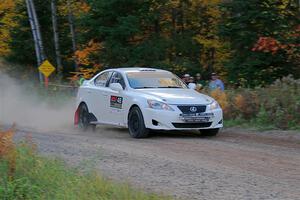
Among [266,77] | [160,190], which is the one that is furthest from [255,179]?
[266,77]

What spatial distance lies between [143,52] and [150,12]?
3.27 m

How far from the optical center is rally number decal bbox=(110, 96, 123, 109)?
1463 centimetres

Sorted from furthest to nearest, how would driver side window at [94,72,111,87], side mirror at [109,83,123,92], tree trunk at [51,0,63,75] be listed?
1. tree trunk at [51,0,63,75]
2. driver side window at [94,72,111,87]
3. side mirror at [109,83,123,92]

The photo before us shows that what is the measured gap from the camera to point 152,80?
591 inches

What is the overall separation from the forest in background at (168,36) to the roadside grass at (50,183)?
1657 centimetres

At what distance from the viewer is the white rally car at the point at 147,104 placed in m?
13.6

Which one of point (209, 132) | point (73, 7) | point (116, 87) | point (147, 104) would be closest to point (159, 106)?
point (147, 104)

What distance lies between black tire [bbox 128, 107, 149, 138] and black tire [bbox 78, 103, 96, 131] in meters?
2.48

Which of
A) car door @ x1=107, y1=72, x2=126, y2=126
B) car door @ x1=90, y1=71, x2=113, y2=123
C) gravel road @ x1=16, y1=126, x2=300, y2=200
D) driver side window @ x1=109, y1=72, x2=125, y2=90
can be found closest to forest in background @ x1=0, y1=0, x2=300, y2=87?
car door @ x1=90, y1=71, x2=113, y2=123

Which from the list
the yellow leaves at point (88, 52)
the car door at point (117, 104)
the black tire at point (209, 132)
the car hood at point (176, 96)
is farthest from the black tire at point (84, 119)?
the yellow leaves at point (88, 52)

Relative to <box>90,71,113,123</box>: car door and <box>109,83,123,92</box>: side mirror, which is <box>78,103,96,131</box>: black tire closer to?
<box>90,71,113,123</box>: car door

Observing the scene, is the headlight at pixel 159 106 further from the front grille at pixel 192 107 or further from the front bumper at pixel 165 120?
the front grille at pixel 192 107

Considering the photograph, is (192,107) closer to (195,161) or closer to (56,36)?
(195,161)

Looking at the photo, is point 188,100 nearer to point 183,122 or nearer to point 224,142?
point 183,122
